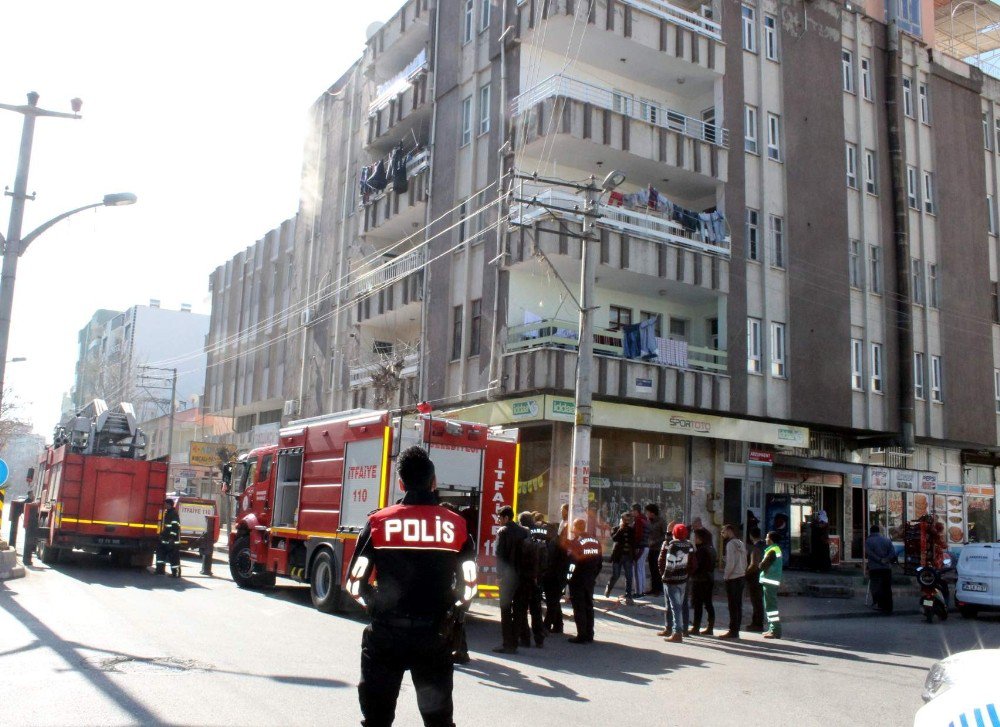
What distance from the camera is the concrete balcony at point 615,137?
22.3 meters

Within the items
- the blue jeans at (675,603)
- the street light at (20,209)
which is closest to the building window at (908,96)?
the blue jeans at (675,603)

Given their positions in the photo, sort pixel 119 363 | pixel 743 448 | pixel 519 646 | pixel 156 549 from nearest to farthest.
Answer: pixel 519 646, pixel 156 549, pixel 743 448, pixel 119 363

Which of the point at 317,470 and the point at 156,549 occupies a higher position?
the point at 317,470

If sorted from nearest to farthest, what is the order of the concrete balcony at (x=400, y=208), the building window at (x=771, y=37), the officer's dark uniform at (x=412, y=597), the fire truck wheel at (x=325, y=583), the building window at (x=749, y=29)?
the officer's dark uniform at (x=412, y=597) → the fire truck wheel at (x=325, y=583) → the building window at (x=749, y=29) → the building window at (x=771, y=37) → the concrete balcony at (x=400, y=208)

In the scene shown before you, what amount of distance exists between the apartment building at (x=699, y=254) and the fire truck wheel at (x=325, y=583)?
8.08 meters

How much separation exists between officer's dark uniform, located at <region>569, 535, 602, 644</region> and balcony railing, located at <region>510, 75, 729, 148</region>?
13.5m

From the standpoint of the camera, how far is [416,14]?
29.6 meters

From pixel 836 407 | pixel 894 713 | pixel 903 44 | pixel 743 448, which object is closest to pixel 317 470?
pixel 894 713

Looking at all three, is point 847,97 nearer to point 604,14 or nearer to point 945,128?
point 945,128

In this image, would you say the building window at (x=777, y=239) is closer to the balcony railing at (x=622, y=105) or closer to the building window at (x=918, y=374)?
the balcony railing at (x=622, y=105)

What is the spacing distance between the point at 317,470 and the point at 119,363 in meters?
62.7

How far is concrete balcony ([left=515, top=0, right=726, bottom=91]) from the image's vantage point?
2283 cm

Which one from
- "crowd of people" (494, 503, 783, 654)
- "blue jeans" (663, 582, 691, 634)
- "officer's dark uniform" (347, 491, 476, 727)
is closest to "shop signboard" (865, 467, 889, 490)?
"crowd of people" (494, 503, 783, 654)

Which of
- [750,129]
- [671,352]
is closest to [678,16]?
[750,129]
